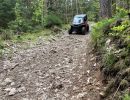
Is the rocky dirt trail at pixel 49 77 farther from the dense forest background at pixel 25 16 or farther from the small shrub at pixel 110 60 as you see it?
the dense forest background at pixel 25 16

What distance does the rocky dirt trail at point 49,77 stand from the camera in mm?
6066

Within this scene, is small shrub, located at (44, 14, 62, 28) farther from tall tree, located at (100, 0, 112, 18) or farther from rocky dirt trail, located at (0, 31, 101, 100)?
rocky dirt trail, located at (0, 31, 101, 100)

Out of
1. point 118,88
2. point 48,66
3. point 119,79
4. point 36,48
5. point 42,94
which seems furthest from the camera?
point 36,48

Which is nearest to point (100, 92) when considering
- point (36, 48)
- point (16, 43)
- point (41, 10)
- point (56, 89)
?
point (56, 89)

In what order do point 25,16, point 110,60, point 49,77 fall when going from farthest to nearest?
point 25,16 → point 49,77 → point 110,60

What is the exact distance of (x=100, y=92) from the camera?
5395 mm

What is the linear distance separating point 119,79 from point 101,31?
426 cm

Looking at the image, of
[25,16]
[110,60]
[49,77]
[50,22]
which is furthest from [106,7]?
[25,16]

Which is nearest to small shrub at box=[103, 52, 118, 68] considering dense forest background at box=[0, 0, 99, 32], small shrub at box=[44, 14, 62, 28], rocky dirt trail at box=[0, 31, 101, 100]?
rocky dirt trail at box=[0, 31, 101, 100]

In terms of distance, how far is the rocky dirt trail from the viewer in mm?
6066

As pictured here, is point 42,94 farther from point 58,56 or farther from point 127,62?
point 58,56

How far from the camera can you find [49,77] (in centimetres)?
746

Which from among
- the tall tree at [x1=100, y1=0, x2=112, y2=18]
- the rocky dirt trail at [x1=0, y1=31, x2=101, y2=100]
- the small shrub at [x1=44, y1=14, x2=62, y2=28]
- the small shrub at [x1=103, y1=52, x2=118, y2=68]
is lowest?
the rocky dirt trail at [x1=0, y1=31, x2=101, y2=100]

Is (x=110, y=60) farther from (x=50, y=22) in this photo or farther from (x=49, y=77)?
(x=50, y=22)
